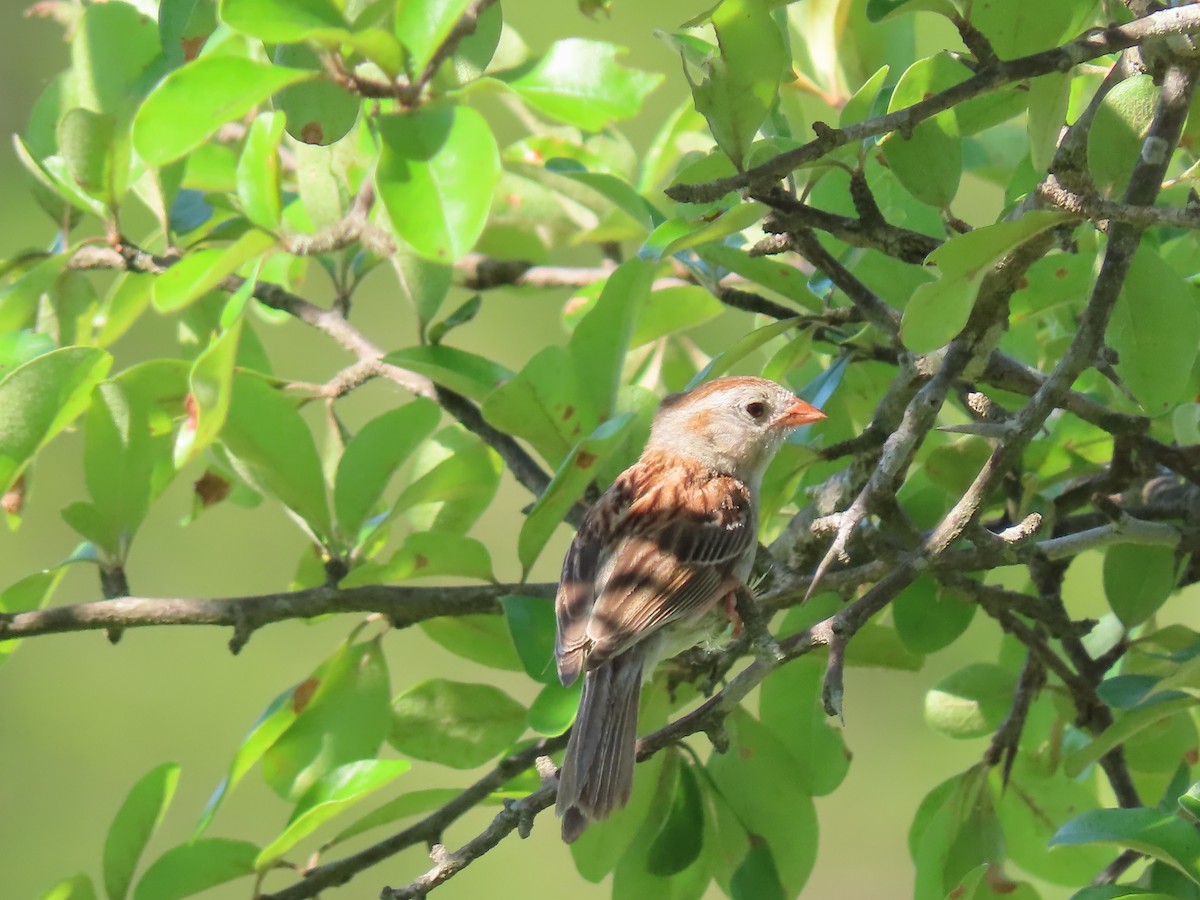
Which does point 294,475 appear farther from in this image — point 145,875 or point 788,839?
point 788,839

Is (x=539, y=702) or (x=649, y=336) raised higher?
(x=649, y=336)

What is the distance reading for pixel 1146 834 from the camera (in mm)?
1470

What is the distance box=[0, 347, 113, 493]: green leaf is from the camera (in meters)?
1.71

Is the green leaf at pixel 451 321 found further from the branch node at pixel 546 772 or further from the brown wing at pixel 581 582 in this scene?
the branch node at pixel 546 772

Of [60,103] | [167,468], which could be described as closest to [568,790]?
[167,468]

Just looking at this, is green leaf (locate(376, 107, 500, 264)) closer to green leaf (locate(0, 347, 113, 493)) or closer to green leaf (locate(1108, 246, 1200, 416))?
green leaf (locate(0, 347, 113, 493))

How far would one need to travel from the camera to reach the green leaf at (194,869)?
1719 millimetres

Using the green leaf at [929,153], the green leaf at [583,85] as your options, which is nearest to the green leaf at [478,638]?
the green leaf at [583,85]

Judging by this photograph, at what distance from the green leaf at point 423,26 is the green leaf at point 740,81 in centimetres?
28

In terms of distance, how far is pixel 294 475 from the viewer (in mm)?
1898

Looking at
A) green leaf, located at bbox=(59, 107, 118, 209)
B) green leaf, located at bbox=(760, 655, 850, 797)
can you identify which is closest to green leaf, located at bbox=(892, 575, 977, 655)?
green leaf, located at bbox=(760, 655, 850, 797)

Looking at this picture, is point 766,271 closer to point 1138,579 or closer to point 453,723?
point 1138,579

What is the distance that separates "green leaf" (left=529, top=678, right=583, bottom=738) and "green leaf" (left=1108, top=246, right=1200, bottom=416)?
2.53 ft

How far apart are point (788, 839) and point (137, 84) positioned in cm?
146
